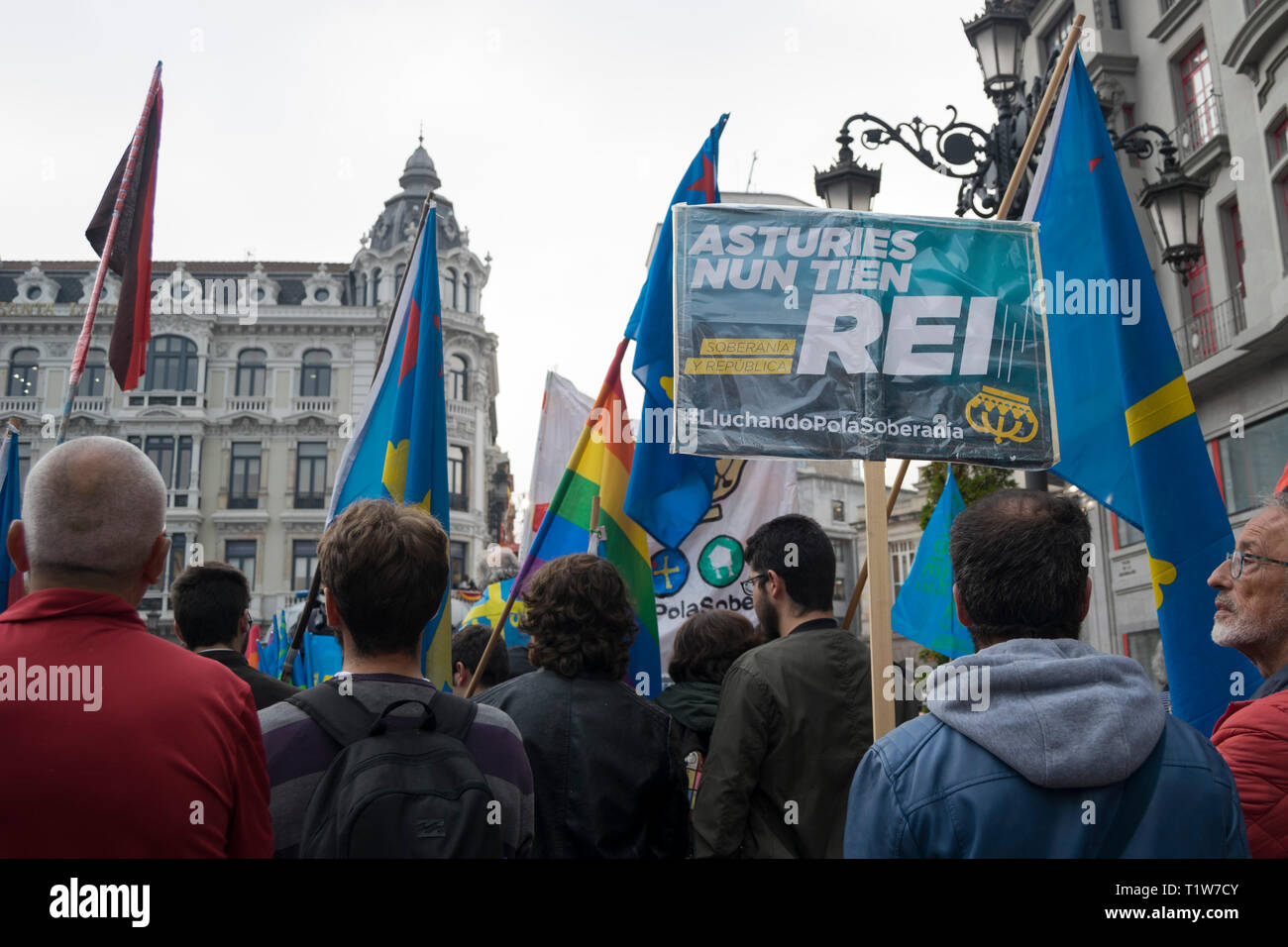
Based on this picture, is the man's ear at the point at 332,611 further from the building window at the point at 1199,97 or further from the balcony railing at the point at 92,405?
the balcony railing at the point at 92,405

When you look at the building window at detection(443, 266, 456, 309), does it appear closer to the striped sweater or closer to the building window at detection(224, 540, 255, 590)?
the building window at detection(224, 540, 255, 590)

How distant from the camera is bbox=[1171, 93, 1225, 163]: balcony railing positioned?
17.8 meters

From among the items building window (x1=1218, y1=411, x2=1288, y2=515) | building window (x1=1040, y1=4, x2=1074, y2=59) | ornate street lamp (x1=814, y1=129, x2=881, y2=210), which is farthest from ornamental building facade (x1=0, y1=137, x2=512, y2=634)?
ornate street lamp (x1=814, y1=129, x2=881, y2=210)

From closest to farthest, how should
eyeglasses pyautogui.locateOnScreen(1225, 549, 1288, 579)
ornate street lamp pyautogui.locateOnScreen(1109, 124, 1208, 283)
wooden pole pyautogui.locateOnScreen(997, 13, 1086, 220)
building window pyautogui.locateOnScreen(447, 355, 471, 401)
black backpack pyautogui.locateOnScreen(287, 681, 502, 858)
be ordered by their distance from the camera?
black backpack pyautogui.locateOnScreen(287, 681, 502, 858) → eyeglasses pyautogui.locateOnScreen(1225, 549, 1288, 579) → wooden pole pyautogui.locateOnScreen(997, 13, 1086, 220) → ornate street lamp pyautogui.locateOnScreen(1109, 124, 1208, 283) → building window pyautogui.locateOnScreen(447, 355, 471, 401)

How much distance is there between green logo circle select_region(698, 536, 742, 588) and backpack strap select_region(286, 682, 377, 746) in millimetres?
4541

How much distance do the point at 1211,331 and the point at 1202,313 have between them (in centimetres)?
44

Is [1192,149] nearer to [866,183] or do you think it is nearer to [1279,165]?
[1279,165]

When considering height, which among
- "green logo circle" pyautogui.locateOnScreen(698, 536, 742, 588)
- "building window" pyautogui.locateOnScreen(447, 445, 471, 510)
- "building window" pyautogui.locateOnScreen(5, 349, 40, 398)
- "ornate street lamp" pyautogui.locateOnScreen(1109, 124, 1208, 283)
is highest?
"building window" pyautogui.locateOnScreen(5, 349, 40, 398)

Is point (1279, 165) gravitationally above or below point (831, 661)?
above

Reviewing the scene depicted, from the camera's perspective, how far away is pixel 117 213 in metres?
5.51

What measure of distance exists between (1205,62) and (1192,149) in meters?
1.57

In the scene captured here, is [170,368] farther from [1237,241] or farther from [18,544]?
[18,544]
